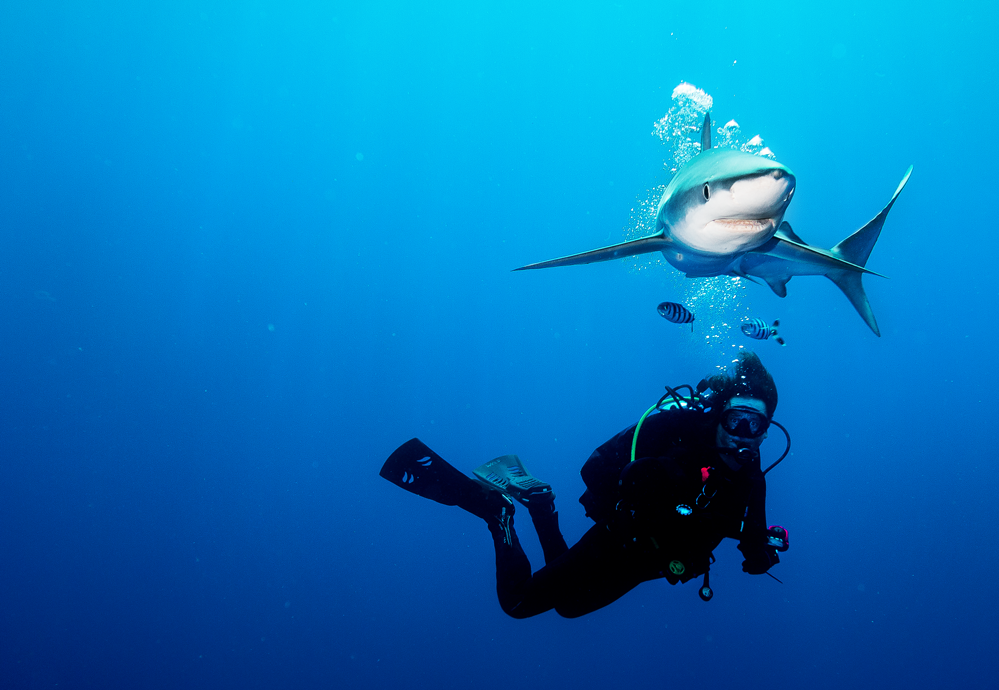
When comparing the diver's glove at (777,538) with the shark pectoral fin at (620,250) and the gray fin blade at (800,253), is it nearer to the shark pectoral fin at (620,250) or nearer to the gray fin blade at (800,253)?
the gray fin blade at (800,253)

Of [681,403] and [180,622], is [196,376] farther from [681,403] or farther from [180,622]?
[681,403]

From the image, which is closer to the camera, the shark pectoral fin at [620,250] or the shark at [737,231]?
the shark at [737,231]

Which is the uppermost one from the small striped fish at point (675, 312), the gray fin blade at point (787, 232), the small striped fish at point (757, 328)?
the small striped fish at point (675, 312)

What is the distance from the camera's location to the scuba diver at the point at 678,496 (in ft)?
8.95

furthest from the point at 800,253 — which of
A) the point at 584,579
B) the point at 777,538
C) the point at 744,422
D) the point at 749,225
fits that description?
the point at 584,579

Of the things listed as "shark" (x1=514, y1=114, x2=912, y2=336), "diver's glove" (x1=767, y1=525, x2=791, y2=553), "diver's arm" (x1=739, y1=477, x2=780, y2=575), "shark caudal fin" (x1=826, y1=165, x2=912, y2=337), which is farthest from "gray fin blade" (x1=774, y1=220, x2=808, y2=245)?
"diver's glove" (x1=767, y1=525, x2=791, y2=553)

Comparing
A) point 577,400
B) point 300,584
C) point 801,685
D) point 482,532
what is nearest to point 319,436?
point 300,584

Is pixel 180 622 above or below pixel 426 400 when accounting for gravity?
below

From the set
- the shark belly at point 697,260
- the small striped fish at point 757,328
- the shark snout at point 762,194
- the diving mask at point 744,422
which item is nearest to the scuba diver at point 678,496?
the diving mask at point 744,422

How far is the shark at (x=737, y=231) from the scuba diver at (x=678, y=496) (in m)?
0.87

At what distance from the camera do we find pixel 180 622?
1383 centimetres

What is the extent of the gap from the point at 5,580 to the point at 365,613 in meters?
9.88

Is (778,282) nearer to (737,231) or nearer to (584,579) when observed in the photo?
(737,231)

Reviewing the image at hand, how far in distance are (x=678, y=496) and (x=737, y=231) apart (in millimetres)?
1654
